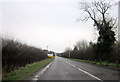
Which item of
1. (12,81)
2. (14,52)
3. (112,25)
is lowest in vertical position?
(12,81)

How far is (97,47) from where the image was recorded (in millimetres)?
31812

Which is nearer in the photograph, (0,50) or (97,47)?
(0,50)

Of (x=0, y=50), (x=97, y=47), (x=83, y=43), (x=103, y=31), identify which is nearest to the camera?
(x=0, y=50)

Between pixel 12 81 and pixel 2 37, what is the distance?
566 cm

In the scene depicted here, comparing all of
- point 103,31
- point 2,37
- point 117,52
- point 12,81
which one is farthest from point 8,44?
point 103,31

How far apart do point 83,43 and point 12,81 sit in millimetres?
81345

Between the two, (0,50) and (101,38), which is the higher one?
(101,38)

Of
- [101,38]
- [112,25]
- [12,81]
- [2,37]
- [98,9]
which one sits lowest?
[12,81]

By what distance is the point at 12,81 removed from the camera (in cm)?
806

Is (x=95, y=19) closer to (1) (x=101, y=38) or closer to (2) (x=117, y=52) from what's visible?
(1) (x=101, y=38)

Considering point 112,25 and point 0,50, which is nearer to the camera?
point 0,50

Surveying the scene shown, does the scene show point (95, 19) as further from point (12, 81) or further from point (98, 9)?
point (12, 81)

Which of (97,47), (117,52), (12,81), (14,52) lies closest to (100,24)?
(97,47)

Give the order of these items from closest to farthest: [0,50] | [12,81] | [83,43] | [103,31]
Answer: [12,81] < [0,50] < [103,31] < [83,43]
